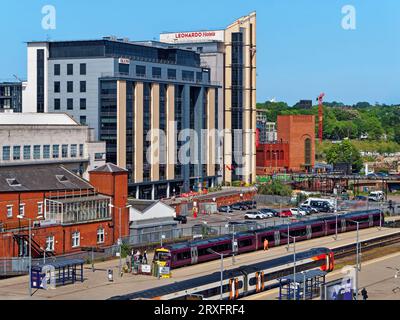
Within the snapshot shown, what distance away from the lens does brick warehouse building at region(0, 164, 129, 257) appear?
200 feet

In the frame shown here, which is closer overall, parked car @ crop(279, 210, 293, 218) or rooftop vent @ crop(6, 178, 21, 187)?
rooftop vent @ crop(6, 178, 21, 187)

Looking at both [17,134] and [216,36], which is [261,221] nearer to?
[17,134]

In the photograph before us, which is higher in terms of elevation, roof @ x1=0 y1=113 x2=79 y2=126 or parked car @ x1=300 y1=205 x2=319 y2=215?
roof @ x1=0 y1=113 x2=79 y2=126

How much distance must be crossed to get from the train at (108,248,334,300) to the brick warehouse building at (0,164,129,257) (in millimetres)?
16340

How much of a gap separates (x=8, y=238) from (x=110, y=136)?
1474 inches

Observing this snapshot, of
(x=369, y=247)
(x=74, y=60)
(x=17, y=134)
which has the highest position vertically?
(x=74, y=60)

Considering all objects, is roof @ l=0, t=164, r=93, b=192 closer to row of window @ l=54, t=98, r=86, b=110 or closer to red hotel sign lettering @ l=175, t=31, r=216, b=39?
row of window @ l=54, t=98, r=86, b=110

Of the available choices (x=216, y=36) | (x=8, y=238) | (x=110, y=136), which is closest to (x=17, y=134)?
(x=8, y=238)

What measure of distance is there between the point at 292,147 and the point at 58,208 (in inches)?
3613

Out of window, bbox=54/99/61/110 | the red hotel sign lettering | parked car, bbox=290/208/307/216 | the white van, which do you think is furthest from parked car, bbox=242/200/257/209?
the red hotel sign lettering

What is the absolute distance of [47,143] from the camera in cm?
7588

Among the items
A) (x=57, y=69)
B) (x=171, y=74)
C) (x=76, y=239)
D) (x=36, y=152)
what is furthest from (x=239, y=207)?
(x=76, y=239)

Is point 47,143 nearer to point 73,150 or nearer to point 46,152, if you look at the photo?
point 46,152
